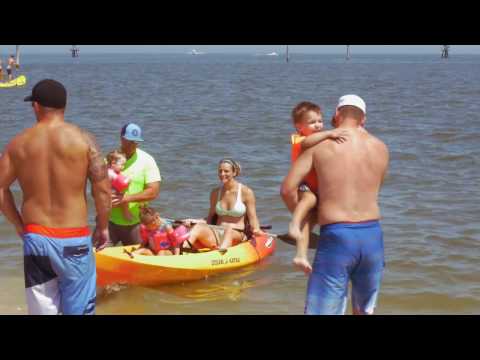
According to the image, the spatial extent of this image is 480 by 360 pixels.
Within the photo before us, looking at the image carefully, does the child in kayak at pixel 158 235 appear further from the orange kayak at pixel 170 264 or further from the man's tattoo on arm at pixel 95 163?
the man's tattoo on arm at pixel 95 163

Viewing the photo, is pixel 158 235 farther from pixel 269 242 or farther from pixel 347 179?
pixel 347 179

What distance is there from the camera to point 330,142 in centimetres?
456

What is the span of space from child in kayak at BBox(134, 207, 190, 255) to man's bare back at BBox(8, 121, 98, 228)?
309cm

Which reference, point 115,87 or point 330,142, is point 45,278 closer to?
point 330,142

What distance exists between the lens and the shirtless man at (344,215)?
4504 mm

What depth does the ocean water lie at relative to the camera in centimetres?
834

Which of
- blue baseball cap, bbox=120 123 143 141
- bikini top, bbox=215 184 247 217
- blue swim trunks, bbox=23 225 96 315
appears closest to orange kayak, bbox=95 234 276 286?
bikini top, bbox=215 184 247 217

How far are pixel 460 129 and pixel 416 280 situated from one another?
1263 centimetres

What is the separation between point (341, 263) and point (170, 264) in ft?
13.0

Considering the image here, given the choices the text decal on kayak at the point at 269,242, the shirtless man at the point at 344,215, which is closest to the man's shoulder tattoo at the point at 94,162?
the shirtless man at the point at 344,215

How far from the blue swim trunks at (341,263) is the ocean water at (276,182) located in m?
3.40

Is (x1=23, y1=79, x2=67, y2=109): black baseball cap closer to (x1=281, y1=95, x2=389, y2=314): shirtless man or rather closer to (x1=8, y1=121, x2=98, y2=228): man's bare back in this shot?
(x1=8, y1=121, x2=98, y2=228): man's bare back

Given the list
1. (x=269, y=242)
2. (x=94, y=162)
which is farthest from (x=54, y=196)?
(x=269, y=242)
